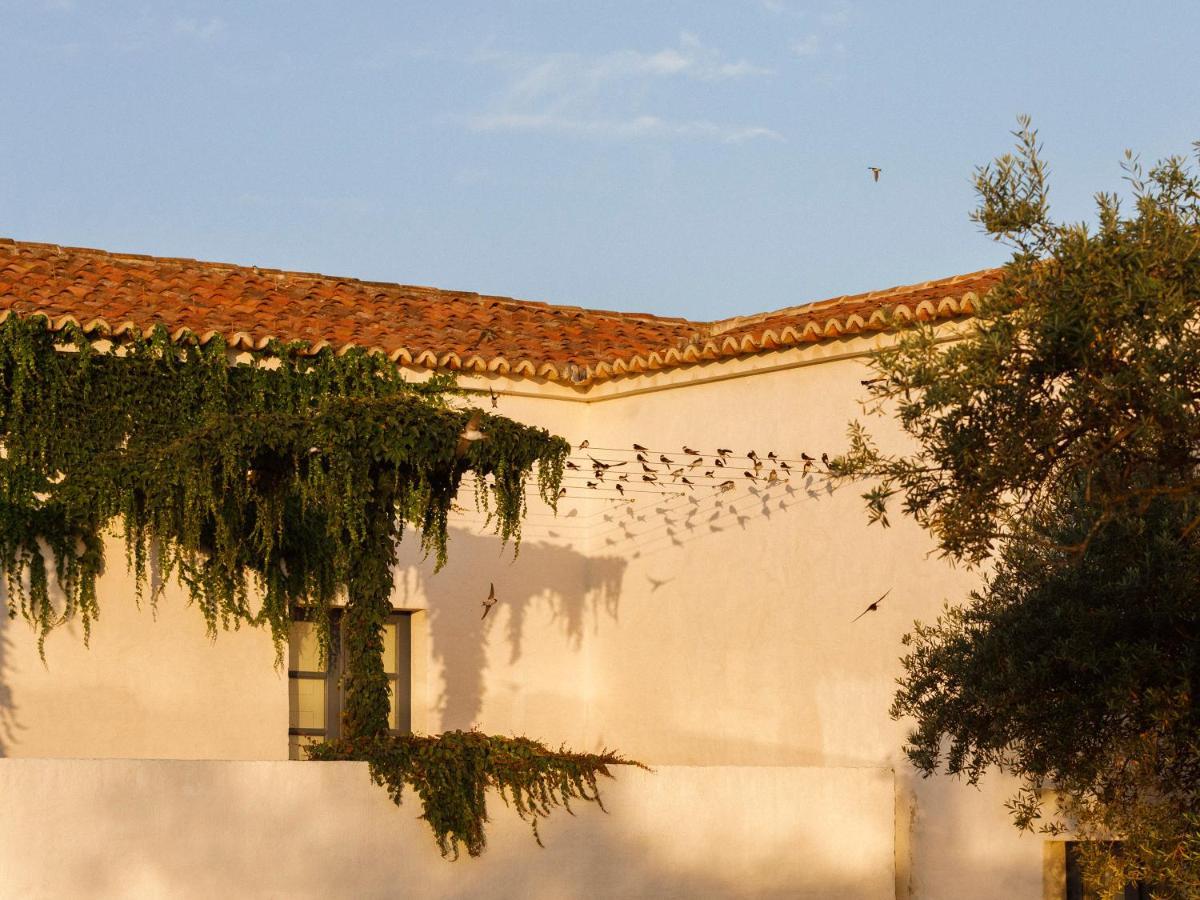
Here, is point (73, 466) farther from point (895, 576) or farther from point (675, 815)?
point (895, 576)

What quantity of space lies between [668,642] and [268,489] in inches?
161

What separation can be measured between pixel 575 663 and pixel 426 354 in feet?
9.30

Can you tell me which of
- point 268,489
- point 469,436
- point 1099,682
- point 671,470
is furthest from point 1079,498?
point 671,470

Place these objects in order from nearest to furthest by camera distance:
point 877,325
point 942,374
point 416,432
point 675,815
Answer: point 942,374 < point 416,432 < point 675,815 < point 877,325

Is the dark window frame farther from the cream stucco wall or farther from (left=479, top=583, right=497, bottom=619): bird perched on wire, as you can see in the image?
(left=479, top=583, right=497, bottom=619): bird perched on wire

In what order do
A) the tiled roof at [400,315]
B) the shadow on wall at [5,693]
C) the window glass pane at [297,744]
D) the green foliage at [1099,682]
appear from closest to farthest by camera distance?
1. the green foliage at [1099,682]
2. the shadow on wall at [5,693]
3. the tiled roof at [400,315]
4. the window glass pane at [297,744]

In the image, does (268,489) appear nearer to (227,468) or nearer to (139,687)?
(227,468)

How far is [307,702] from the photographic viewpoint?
13.5 metres

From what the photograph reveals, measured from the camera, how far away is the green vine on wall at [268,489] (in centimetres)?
1022

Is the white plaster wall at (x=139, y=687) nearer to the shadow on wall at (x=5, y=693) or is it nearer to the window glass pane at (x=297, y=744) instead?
the shadow on wall at (x=5, y=693)

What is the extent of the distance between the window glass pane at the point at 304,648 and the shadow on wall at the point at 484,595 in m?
0.72

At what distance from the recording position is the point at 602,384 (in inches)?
567

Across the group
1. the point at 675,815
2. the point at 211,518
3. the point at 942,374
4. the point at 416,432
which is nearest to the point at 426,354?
the point at 211,518

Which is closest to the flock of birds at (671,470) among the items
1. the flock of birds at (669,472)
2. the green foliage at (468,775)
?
the flock of birds at (669,472)
